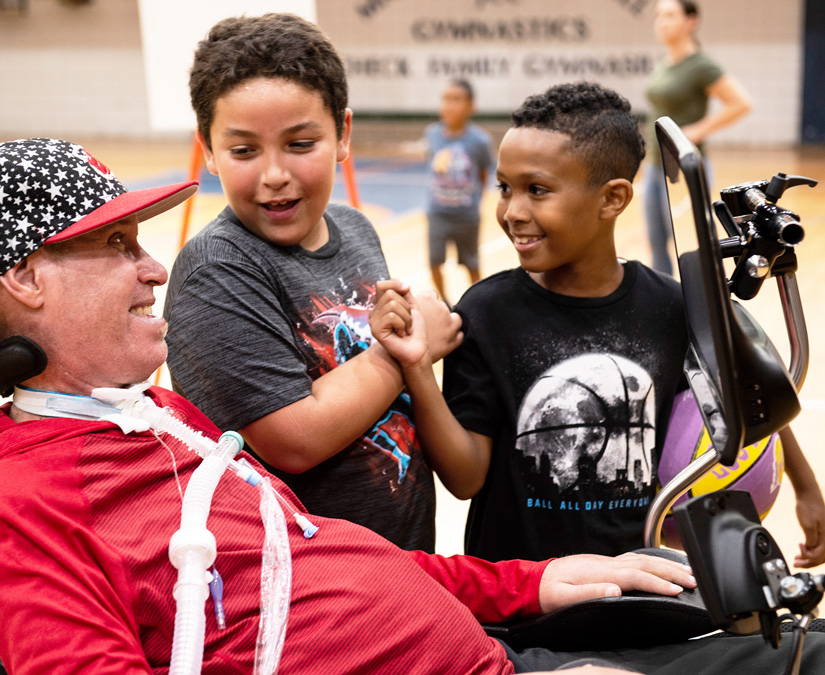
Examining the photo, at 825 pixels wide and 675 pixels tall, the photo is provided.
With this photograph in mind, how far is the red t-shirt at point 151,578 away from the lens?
127 cm

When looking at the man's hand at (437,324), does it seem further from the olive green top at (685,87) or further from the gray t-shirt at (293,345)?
the olive green top at (685,87)

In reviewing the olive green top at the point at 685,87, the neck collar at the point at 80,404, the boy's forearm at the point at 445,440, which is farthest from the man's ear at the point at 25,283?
the olive green top at the point at 685,87

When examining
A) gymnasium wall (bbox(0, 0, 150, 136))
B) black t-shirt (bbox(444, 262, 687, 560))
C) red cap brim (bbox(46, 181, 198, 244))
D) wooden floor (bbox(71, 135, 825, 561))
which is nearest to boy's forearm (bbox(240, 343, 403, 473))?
black t-shirt (bbox(444, 262, 687, 560))

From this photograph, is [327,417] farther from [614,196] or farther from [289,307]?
[614,196]

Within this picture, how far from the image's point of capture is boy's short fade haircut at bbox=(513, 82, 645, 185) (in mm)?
2016

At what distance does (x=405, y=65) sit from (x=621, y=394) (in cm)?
1226

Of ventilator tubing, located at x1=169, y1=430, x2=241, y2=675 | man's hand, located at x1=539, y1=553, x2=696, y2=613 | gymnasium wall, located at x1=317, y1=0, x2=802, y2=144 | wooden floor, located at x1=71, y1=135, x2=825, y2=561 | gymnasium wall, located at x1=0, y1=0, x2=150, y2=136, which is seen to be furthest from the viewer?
gymnasium wall, located at x1=0, y1=0, x2=150, y2=136

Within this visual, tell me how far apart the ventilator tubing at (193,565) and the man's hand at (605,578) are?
2.16 feet

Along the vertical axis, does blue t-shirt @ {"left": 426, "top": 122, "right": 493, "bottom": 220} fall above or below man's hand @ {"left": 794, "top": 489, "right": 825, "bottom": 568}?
above

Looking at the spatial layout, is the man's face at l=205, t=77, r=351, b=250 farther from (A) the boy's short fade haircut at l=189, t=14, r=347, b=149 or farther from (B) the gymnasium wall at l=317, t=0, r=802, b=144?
(B) the gymnasium wall at l=317, t=0, r=802, b=144

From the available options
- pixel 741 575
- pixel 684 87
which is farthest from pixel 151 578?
pixel 684 87

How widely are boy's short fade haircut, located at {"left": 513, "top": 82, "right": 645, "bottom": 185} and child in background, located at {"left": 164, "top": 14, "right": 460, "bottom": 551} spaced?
40 cm

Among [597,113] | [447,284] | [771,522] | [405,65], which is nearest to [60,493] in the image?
[597,113]

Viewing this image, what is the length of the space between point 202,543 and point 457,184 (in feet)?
16.3
